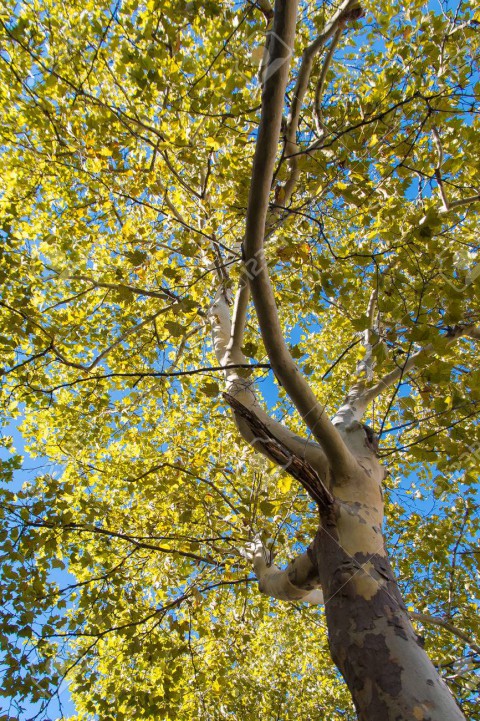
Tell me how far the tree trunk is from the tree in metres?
0.01

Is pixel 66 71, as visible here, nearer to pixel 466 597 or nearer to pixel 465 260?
pixel 465 260

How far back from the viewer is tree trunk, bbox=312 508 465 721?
1581mm

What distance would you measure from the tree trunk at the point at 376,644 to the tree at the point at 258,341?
0.04 feet

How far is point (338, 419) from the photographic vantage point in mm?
3463

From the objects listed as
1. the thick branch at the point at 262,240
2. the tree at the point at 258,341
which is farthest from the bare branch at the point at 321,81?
the thick branch at the point at 262,240

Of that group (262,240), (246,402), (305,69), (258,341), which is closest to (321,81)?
(305,69)

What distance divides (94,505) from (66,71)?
5.05 m

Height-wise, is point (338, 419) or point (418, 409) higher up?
point (418, 409)

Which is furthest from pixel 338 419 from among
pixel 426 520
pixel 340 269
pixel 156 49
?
pixel 426 520

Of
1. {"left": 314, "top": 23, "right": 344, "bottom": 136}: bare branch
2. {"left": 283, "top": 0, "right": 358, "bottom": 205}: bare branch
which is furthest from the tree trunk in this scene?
{"left": 314, "top": 23, "right": 344, "bottom": 136}: bare branch

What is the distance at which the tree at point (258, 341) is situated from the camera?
2.42m

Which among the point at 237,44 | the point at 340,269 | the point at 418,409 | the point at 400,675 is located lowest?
the point at 400,675

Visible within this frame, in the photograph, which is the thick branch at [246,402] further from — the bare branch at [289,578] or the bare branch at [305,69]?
the bare branch at [305,69]

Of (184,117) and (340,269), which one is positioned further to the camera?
(184,117)
